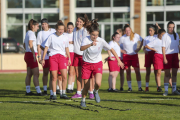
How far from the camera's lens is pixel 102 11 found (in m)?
36.2

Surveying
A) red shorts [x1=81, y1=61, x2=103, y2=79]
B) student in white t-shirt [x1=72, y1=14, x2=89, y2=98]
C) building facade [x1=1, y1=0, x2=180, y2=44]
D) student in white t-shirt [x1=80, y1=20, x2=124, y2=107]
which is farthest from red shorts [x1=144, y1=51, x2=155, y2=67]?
building facade [x1=1, y1=0, x2=180, y2=44]

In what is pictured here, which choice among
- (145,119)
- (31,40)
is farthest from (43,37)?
(145,119)

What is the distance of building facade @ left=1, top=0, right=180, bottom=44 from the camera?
36000 mm

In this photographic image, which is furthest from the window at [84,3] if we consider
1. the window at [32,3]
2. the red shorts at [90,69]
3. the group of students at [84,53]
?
the red shorts at [90,69]

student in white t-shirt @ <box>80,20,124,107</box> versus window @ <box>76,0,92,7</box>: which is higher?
window @ <box>76,0,92,7</box>

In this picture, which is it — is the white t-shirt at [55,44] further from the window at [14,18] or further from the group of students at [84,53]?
the window at [14,18]

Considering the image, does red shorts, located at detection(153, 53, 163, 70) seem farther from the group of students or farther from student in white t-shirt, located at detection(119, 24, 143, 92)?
student in white t-shirt, located at detection(119, 24, 143, 92)

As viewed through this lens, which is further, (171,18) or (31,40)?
(171,18)

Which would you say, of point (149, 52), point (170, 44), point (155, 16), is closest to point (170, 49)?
point (170, 44)

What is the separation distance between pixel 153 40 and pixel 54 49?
12.4 ft

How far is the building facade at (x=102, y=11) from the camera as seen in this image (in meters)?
36.0

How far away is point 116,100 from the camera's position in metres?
8.85

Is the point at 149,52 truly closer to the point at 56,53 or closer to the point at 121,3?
the point at 56,53

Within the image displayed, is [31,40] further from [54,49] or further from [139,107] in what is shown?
[139,107]
